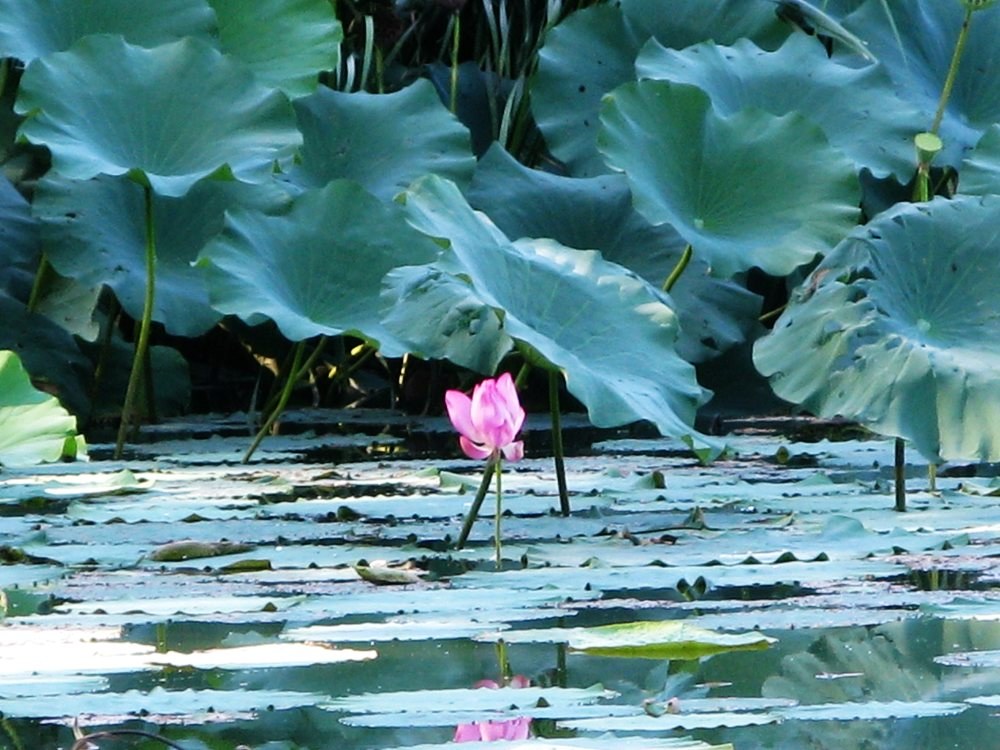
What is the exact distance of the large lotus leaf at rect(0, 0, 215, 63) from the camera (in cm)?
363

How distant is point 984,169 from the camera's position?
11.2 ft

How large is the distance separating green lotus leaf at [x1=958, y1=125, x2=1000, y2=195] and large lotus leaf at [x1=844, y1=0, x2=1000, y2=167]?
2.60ft

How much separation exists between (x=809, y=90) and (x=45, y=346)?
5.68 feet

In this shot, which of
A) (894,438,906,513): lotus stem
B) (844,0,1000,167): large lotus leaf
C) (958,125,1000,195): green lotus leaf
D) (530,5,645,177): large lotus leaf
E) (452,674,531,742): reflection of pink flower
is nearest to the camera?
(452,674,531,742): reflection of pink flower

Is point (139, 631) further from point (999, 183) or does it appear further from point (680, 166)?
point (999, 183)

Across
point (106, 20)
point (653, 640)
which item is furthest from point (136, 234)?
point (653, 640)

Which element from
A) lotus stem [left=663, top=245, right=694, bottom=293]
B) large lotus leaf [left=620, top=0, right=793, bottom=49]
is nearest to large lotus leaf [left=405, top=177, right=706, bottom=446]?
lotus stem [left=663, top=245, right=694, bottom=293]

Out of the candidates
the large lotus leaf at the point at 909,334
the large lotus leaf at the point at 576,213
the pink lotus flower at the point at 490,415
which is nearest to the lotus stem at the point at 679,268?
the large lotus leaf at the point at 576,213

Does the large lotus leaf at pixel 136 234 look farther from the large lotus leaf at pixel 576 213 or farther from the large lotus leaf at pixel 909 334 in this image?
the large lotus leaf at pixel 909 334

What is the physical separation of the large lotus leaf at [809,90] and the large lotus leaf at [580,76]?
1.40ft

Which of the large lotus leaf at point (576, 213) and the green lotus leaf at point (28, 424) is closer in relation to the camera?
the green lotus leaf at point (28, 424)

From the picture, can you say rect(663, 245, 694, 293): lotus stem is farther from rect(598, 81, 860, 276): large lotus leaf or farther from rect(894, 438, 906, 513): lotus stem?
rect(894, 438, 906, 513): lotus stem

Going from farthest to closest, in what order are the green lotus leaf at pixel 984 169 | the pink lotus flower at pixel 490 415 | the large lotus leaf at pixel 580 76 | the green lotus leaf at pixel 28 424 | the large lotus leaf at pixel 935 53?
the large lotus leaf at pixel 935 53 → the large lotus leaf at pixel 580 76 → the green lotus leaf at pixel 984 169 → the green lotus leaf at pixel 28 424 → the pink lotus flower at pixel 490 415

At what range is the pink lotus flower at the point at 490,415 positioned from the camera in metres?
2.00
